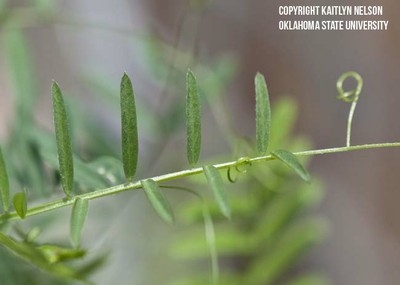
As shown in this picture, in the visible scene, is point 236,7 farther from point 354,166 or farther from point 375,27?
point 375,27

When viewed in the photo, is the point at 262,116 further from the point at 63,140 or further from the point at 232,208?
Result: the point at 232,208

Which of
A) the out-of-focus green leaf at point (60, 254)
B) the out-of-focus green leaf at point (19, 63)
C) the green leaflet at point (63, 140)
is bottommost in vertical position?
the out-of-focus green leaf at point (60, 254)

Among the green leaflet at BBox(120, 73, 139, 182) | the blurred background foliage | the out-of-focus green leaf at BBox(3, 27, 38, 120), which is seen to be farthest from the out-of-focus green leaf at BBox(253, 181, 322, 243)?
the green leaflet at BBox(120, 73, 139, 182)

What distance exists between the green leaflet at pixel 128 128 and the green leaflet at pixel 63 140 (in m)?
0.02

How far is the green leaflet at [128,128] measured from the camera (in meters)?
0.25

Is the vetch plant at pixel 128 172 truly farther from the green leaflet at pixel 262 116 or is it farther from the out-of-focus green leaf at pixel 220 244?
the out-of-focus green leaf at pixel 220 244

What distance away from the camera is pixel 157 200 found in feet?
0.78

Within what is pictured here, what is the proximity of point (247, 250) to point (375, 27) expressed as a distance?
203 millimetres

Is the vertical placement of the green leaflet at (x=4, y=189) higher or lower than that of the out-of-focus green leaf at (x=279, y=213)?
higher

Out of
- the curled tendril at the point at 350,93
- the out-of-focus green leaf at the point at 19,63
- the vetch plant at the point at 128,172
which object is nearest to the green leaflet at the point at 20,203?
the vetch plant at the point at 128,172

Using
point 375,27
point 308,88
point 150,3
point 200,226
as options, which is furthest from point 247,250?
point 150,3

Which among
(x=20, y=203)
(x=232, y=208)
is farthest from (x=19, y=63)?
(x=20, y=203)

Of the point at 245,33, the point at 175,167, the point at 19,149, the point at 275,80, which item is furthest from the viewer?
the point at 245,33

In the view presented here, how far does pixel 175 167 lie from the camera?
0.65 meters
